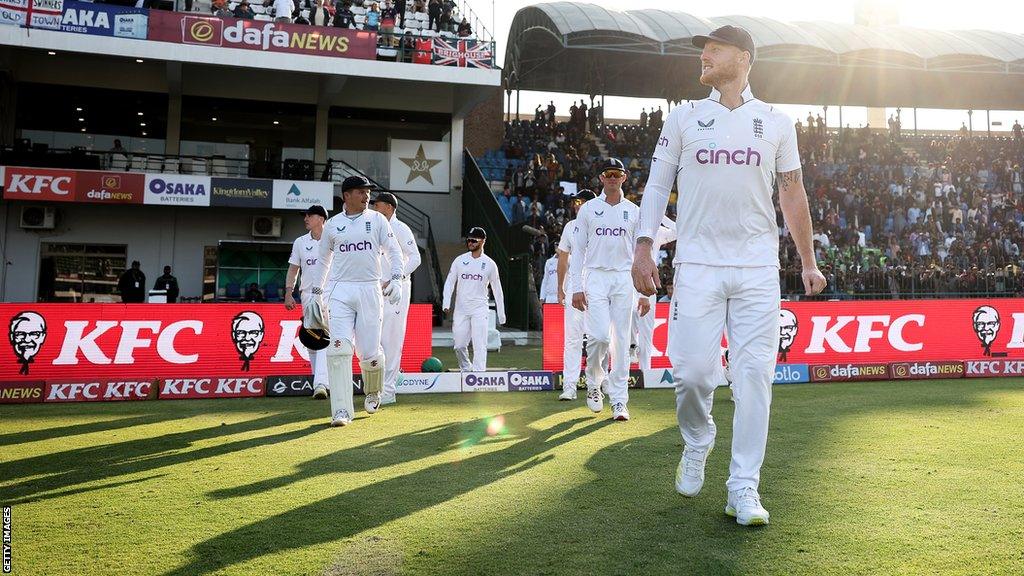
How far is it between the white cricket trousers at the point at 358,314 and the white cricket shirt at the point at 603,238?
2.10m

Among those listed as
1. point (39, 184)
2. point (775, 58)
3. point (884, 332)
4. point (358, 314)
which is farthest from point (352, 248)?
point (775, 58)

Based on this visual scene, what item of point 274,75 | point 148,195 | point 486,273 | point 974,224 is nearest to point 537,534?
point 486,273

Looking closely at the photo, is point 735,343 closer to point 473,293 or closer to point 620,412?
point 620,412

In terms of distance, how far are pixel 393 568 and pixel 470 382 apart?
23.9ft

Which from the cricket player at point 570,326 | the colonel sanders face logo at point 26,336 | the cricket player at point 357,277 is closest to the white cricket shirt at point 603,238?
Answer: the cricket player at point 570,326

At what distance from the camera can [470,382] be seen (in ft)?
34.4

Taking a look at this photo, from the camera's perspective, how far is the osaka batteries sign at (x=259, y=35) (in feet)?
78.8

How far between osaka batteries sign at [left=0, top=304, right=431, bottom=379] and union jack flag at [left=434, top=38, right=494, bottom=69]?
58.4 feet

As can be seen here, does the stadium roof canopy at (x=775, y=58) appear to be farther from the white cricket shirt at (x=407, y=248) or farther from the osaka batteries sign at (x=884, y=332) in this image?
the white cricket shirt at (x=407, y=248)

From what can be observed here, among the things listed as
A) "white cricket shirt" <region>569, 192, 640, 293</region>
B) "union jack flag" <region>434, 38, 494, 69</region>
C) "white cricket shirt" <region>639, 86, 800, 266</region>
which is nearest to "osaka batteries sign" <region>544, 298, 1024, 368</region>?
"white cricket shirt" <region>569, 192, 640, 293</region>

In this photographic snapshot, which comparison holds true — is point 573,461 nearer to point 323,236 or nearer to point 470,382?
point 323,236

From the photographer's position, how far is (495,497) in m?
4.50

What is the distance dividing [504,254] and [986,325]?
12.9 m

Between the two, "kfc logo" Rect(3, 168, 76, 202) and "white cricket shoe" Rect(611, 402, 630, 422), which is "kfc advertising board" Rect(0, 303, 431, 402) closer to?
"white cricket shoe" Rect(611, 402, 630, 422)
